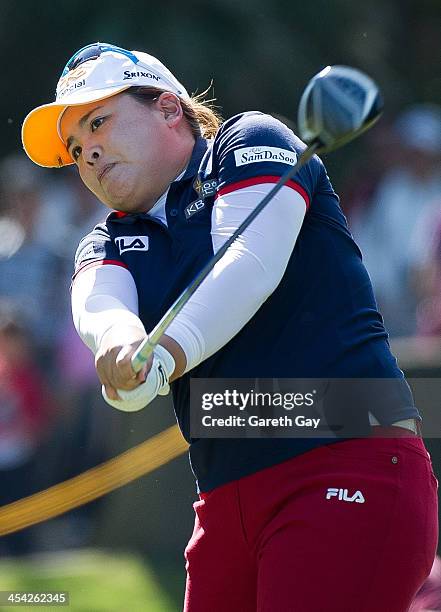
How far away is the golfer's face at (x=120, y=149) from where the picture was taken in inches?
89.6

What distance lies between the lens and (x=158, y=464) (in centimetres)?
495

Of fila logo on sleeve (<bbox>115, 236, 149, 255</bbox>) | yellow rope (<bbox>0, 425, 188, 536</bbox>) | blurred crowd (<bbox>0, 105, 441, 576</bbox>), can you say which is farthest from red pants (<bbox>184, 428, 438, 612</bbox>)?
blurred crowd (<bbox>0, 105, 441, 576</bbox>)

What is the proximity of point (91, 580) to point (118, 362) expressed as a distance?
10.4 feet

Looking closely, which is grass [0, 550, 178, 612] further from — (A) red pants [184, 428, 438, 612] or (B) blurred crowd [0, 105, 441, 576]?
(A) red pants [184, 428, 438, 612]

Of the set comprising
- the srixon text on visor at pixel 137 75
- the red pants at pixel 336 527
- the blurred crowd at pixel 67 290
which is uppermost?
the srixon text on visor at pixel 137 75

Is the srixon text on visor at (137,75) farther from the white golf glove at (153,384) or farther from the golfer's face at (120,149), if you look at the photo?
the white golf glove at (153,384)

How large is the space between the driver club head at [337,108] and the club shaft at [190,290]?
3 centimetres

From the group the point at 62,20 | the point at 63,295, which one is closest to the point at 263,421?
the point at 63,295

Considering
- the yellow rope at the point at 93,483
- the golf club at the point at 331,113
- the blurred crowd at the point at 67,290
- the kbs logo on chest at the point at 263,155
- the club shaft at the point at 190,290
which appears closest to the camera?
the club shaft at the point at 190,290

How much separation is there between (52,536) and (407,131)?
8.14 ft

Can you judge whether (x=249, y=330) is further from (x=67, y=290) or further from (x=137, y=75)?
(x=67, y=290)

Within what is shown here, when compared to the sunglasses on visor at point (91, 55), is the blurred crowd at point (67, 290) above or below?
below

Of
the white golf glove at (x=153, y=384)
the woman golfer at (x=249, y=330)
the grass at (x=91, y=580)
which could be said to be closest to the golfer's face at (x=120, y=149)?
the woman golfer at (x=249, y=330)

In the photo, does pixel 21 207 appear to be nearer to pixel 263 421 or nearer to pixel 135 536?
pixel 135 536
